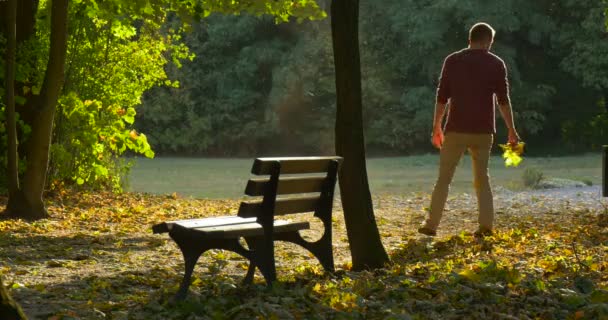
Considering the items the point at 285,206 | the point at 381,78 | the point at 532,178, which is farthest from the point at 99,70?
the point at 381,78

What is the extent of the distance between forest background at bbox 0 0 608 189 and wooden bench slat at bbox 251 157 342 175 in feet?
76.2

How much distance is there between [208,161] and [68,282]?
24.8 meters

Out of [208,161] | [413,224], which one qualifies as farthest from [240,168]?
[413,224]

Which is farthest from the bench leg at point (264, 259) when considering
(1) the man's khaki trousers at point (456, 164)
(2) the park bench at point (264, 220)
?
(1) the man's khaki trousers at point (456, 164)

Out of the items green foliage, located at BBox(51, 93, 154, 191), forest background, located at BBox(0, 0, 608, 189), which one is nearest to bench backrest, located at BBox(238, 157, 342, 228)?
green foliage, located at BBox(51, 93, 154, 191)

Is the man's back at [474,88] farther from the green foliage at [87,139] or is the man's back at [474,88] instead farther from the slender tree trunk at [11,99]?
the green foliage at [87,139]

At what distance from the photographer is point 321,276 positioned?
281 inches

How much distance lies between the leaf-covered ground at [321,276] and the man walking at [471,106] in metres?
0.58

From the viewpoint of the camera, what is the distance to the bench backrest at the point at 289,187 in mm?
6212

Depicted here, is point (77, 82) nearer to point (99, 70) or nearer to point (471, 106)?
point (99, 70)

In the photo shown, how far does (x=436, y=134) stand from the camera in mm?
9477

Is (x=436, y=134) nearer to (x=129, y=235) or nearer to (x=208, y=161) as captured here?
→ (x=129, y=235)

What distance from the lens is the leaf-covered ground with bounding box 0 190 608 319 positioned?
5797 millimetres

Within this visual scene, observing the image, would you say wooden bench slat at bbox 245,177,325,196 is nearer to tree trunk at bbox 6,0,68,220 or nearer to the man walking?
the man walking
